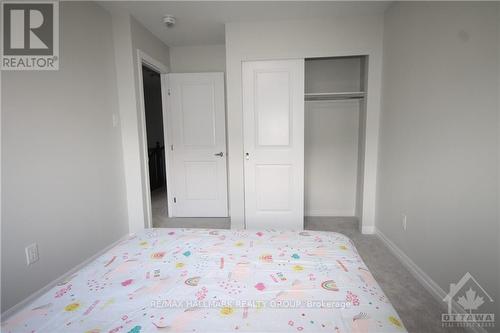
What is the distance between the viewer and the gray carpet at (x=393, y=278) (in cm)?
151

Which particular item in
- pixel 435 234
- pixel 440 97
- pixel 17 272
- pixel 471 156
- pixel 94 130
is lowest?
pixel 17 272

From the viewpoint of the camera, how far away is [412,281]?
1911mm

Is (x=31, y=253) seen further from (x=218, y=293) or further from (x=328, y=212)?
(x=328, y=212)

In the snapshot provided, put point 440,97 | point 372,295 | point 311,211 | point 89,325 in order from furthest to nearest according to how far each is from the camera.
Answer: point 311,211 → point 440,97 → point 372,295 → point 89,325

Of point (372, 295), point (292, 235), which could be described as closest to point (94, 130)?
point (292, 235)

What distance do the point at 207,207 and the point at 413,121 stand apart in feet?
8.79

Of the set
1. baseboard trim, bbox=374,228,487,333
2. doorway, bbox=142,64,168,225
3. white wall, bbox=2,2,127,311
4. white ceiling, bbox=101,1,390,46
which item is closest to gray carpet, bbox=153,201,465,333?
baseboard trim, bbox=374,228,487,333

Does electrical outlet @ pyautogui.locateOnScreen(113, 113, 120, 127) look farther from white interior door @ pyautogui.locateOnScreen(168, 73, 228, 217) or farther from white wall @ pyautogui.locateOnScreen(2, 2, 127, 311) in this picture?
white interior door @ pyautogui.locateOnScreen(168, 73, 228, 217)

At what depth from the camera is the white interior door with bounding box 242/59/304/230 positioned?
271 cm

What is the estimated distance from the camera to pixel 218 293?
978 mm

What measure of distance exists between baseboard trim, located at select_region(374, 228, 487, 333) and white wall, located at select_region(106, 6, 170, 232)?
2.66m

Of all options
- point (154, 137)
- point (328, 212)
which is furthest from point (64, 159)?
point (154, 137)

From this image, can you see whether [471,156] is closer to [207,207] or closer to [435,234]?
[435,234]

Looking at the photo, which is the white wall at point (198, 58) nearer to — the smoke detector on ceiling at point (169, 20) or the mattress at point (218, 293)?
the smoke detector on ceiling at point (169, 20)
